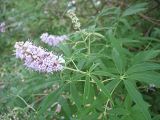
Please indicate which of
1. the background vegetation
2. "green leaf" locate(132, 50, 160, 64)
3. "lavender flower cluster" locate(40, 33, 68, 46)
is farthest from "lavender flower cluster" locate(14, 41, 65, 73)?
"lavender flower cluster" locate(40, 33, 68, 46)

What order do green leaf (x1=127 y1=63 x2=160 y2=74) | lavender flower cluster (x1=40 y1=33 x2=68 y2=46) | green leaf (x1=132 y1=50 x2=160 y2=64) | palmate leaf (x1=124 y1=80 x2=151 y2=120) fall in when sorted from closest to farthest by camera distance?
1. palmate leaf (x1=124 y1=80 x2=151 y2=120)
2. green leaf (x1=127 y1=63 x2=160 y2=74)
3. green leaf (x1=132 y1=50 x2=160 y2=64)
4. lavender flower cluster (x1=40 y1=33 x2=68 y2=46)

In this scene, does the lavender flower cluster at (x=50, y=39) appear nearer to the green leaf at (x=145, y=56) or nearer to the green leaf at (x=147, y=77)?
the green leaf at (x=145, y=56)

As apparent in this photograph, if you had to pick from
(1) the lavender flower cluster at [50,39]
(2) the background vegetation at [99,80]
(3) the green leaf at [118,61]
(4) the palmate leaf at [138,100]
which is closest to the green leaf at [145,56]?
(2) the background vegetation at [99,80]

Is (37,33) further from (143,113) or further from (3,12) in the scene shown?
(143,113)

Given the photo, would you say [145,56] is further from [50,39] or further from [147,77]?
[50,39]

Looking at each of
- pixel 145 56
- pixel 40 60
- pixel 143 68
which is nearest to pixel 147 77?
pixel 143 68

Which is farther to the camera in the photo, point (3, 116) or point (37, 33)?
point (37, 33)

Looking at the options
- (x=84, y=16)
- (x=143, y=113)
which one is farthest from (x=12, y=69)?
(x=143, y=113)

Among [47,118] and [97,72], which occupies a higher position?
[97,72]

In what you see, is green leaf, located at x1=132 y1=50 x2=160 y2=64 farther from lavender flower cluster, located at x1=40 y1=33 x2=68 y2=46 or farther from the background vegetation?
lavender flower cluster, located at x1=40 y1=33 x2=68 y2=46
